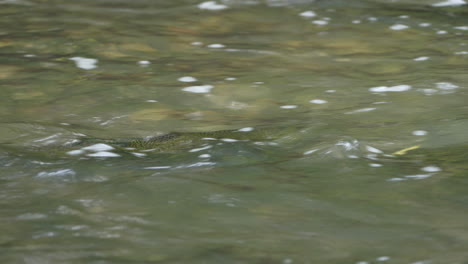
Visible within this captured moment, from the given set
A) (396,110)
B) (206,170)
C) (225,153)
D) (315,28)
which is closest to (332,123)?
(396,110)

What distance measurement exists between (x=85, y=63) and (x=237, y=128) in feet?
4.34

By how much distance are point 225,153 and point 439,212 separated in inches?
32.2

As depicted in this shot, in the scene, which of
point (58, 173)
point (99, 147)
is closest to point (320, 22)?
point (99, 147)

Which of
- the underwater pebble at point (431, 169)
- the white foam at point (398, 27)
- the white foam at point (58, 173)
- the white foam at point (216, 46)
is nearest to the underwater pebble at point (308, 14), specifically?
the white foam at point (398, 27)

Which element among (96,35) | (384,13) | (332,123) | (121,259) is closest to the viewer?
(121,259)

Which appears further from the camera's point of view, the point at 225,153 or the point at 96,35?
the point at 96,35

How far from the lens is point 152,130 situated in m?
2.76

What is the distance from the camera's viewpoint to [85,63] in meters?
3.71

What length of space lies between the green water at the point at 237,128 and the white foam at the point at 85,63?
0.02 metres

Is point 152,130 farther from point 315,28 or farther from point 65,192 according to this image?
point 315,28

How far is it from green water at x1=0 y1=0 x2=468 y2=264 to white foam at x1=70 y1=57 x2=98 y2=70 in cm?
2

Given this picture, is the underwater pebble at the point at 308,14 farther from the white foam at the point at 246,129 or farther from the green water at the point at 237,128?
the white foam at the point at 246,129

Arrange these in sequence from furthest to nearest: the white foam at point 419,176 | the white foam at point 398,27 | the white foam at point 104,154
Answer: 1. the white foam at point 398,27
2. the white foam at point 104,154
3. the white foam at point 419,176

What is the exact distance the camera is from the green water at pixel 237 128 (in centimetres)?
165
